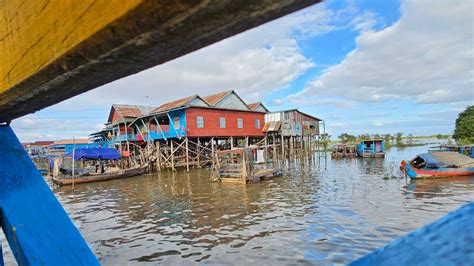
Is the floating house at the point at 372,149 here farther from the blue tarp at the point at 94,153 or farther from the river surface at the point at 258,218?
the blue tarp at the point at 94,153

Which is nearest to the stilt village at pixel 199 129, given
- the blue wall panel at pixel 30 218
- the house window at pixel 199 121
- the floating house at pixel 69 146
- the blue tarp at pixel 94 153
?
the house window at pixel 199 121

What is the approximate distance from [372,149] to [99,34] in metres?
36.9

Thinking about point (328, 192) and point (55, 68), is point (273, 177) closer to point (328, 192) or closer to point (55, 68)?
point (328, 192)

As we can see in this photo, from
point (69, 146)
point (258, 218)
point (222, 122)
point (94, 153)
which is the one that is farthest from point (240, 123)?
point (69, 146)

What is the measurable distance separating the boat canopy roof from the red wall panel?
16.6 meters

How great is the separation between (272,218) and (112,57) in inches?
358

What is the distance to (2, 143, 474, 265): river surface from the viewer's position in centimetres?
647

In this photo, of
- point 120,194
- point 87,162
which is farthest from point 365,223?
point 87,162

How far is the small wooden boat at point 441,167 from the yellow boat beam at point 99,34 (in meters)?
18.1

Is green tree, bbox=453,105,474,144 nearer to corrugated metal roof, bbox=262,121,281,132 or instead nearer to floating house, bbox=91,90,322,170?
floating house, bbox=91,90,322,170

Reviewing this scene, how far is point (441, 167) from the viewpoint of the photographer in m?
15.7

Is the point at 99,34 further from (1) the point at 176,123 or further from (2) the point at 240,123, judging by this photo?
(2) the point at 240,123

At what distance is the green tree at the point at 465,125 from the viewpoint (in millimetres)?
41750

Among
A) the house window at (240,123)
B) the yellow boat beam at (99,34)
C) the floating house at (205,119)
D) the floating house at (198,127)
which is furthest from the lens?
the house window at (240,123)
